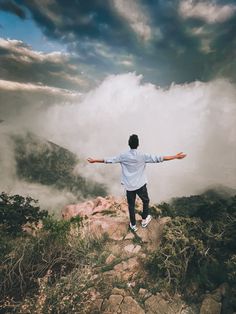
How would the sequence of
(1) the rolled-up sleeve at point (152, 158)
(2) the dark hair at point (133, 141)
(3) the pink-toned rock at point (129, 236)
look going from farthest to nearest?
(3) the pink-toned rock at point (129, 236) < (2) the dark hair at point (133, 141) < (1) the rolled-up sleeve at point (152, 158)

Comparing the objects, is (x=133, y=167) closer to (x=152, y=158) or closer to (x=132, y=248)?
(x=152, y=158)

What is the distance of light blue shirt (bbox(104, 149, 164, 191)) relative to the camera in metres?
8.48

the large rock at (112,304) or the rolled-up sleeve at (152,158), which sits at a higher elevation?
the rolled-up sleeve at (152,158)

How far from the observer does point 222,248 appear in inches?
293

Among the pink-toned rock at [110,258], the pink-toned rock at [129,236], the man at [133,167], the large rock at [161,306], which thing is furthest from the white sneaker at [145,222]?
the large rock at [161,306]

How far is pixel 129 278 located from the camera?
294 inches

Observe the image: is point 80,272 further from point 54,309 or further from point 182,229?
point 182,229

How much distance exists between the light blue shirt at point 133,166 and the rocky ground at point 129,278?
175 centimetres

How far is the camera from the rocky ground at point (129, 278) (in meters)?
6.27

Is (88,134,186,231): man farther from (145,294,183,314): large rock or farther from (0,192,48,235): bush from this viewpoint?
(0,192,48,235): bush

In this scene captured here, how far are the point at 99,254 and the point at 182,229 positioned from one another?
2584 mm

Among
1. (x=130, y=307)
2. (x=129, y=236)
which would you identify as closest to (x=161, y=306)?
(x=130, y=307)

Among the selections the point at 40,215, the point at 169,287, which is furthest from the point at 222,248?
the point at 40,215

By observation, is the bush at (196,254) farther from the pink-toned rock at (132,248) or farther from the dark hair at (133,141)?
the dark hair at (133,141)
